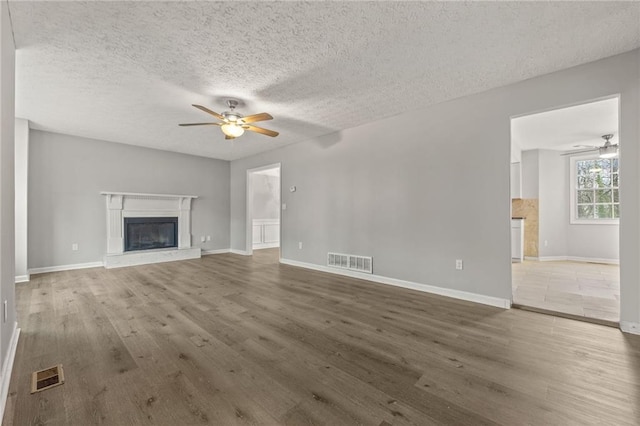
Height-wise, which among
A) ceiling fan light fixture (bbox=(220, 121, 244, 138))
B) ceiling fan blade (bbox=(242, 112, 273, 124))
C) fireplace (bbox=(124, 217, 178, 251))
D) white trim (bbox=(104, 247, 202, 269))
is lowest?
white trim (bbox=(104, 247, 202, 269))

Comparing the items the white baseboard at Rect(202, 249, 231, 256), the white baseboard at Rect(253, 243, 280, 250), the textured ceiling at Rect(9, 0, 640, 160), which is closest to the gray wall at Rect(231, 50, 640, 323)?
the textured ceiling at Rect(9, 0, 640, 160)

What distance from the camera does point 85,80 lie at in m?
2.96

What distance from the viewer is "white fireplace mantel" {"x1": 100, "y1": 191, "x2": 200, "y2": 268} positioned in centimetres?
552

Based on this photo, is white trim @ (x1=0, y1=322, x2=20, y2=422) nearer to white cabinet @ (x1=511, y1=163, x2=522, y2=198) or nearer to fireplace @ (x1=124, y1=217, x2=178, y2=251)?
fireplace @ (x1=124, y1=217, x2=178, y2=251)

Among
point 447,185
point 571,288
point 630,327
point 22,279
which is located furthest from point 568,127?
point 22,279

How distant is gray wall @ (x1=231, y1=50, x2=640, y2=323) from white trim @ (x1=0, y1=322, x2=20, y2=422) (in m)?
3.84

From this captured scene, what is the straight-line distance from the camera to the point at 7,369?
172 cm

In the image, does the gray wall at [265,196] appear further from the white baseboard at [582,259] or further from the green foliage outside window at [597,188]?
the green foliage outside window at [597,188]

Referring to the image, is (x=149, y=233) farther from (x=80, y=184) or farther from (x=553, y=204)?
(x=553, y=204)

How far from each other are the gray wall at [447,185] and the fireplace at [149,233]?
363 cm

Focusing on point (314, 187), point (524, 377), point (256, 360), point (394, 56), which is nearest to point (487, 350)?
point (524, 377)

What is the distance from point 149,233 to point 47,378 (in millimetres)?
4928

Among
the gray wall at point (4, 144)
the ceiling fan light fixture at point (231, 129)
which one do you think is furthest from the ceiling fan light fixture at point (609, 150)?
the gray wall at point (4, 144)

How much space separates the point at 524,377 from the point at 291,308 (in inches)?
82.2
